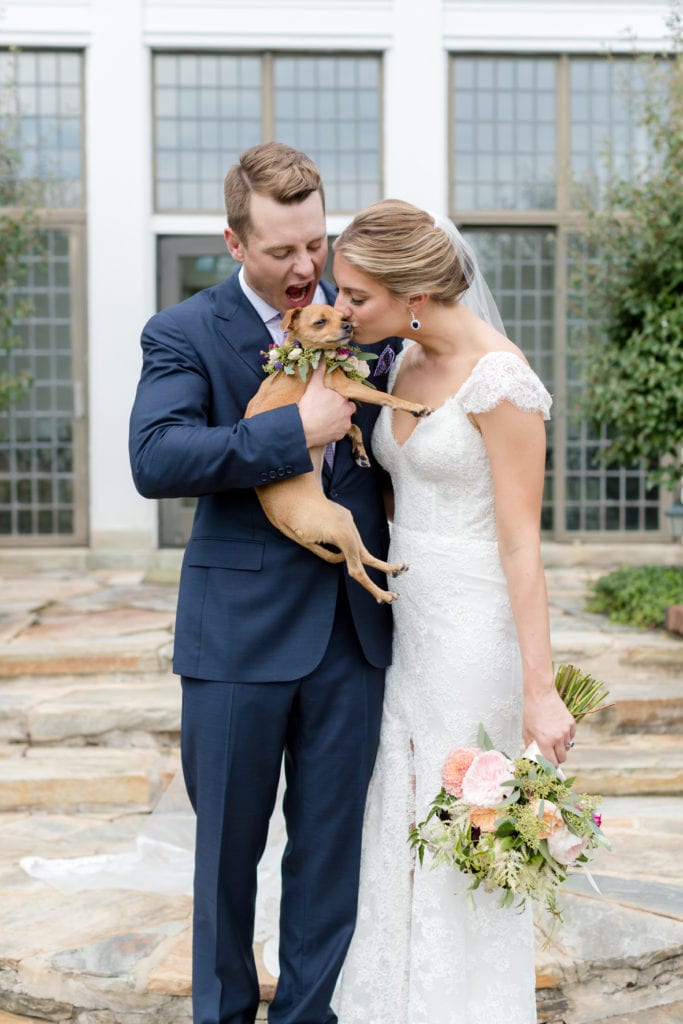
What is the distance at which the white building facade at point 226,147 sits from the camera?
8.38 meters

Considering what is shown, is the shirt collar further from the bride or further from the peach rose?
the peach rose

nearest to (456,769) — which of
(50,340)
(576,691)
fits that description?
(576,691)

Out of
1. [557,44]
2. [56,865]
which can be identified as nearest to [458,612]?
[56,865]

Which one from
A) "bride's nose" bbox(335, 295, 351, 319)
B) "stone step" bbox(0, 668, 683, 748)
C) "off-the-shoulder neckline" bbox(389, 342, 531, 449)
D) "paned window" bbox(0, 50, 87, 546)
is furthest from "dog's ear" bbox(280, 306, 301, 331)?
"paned window" bbox(0, 50, 87, 546)

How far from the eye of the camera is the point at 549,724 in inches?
97.3

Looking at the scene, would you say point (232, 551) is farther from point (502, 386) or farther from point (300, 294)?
point (502, 386)

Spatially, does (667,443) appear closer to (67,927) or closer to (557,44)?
(557,44)

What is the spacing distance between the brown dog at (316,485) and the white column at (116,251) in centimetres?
614

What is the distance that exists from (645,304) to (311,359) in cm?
460

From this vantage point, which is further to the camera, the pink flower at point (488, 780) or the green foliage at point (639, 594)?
the green foliage at point (639, 594)

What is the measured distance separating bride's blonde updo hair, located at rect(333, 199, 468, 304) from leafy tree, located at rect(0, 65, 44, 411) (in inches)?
202

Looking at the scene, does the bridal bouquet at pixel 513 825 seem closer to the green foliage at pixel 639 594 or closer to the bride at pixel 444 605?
the bride at pixel 444 605

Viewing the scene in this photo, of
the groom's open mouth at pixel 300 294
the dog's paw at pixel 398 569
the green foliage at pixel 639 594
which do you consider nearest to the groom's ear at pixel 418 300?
the groom's open mouth at pixel 300 294

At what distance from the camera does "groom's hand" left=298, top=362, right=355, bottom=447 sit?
238 cm
